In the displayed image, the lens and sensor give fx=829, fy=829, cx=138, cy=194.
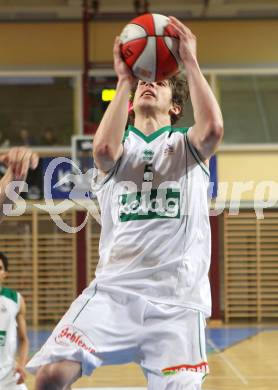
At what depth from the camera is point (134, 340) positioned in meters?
3.47

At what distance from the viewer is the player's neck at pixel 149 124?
12.6ft

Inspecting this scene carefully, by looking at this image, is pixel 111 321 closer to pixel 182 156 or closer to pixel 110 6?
pixel 182 156

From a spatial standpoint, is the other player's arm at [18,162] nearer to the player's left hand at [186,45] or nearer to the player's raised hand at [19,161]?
the player's raised hand at [19,161]

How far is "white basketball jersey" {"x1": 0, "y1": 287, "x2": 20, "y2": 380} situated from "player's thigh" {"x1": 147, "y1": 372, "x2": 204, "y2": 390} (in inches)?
116

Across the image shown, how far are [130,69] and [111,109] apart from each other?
0.68 ft

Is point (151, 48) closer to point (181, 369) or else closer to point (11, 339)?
point (181, 369)

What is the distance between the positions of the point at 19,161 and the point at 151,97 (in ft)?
2.59

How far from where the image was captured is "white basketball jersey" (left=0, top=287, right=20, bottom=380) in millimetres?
6273

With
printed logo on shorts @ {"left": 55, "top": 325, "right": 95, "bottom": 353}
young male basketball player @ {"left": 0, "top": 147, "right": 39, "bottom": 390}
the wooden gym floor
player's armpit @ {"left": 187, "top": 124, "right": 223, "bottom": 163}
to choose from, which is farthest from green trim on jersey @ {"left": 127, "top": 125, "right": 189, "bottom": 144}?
the wooden gym floor

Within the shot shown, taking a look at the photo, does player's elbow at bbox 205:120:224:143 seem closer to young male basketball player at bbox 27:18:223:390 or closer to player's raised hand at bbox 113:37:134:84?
young male basketball player at bbox 27:18:223:390

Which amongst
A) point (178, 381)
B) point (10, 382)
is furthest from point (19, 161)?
point (10, 382)

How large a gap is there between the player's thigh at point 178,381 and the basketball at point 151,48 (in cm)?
129

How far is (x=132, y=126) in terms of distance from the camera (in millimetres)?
3928

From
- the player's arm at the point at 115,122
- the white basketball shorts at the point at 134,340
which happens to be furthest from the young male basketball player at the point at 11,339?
the player's arm at the point at 115,122
